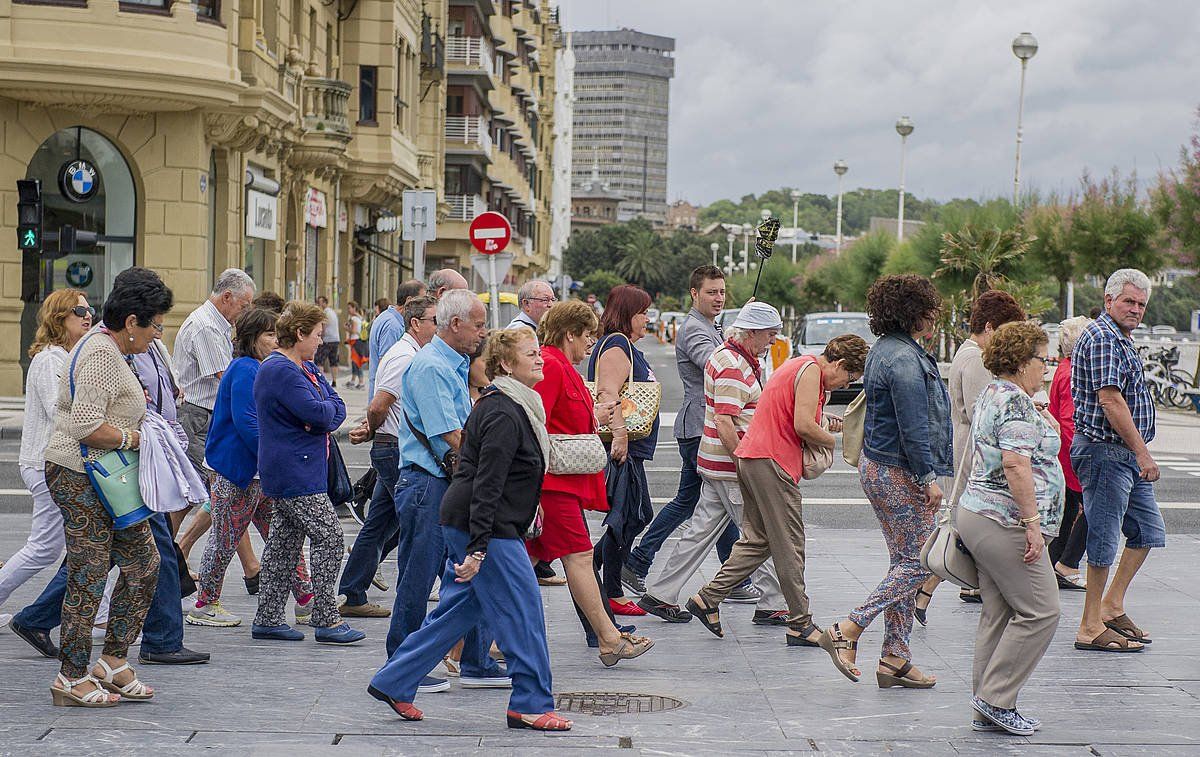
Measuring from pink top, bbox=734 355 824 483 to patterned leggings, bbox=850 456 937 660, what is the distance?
0.79 metres

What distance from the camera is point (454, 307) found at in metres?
7.16

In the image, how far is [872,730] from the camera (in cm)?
654

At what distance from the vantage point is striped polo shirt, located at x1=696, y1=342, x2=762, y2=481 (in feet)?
28.2

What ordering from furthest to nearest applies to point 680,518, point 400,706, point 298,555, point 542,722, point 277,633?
point 680,518 → point 298,555 → point 277,633 → point 400,706 → point 542,722

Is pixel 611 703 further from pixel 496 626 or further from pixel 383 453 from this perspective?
pixel 383 453

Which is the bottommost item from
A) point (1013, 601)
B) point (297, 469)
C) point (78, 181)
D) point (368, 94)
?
point (1013, 601)

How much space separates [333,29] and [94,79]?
44.3ft

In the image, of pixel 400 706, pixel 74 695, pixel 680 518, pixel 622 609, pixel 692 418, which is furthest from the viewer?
pixel 680 518

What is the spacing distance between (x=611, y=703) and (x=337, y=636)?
1876mm

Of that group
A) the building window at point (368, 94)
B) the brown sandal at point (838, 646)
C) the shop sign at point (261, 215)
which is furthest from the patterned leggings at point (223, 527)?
the building window at point (368, 94)

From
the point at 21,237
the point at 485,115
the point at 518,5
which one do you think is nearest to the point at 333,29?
the point at 21,237

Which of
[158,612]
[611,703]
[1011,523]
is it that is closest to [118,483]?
[158,612]

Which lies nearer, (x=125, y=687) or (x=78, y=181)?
(x=125, y=687)

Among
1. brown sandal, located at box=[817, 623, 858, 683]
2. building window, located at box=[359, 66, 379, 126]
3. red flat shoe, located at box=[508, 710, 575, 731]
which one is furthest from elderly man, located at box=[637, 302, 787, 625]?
building window, located at box=[359, 66, 379, 126]
